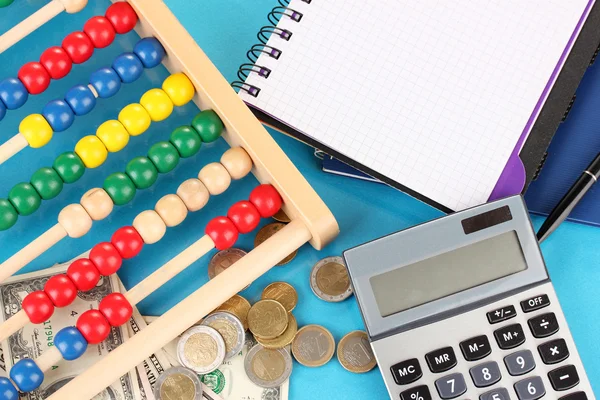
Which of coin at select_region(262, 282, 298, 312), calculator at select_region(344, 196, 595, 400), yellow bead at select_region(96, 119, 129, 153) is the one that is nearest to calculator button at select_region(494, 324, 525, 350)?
calculator at select_region(344, 196, 595, 400)

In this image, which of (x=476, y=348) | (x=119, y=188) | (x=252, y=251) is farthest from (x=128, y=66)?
(x=476, y=348)

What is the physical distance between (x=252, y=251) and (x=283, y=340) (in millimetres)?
107

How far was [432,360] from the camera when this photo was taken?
72cm

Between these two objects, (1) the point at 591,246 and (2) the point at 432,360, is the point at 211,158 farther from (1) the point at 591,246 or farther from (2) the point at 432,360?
(1) the point at 591,246

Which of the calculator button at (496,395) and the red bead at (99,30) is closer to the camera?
the calculator button at (496,395)

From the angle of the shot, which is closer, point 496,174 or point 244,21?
point 496,174

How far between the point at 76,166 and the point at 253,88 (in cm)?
21

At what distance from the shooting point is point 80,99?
0.80 metres

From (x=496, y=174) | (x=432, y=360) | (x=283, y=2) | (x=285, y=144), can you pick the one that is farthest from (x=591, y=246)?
(x=283, y=2)

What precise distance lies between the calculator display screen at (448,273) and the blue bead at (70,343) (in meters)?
0.29

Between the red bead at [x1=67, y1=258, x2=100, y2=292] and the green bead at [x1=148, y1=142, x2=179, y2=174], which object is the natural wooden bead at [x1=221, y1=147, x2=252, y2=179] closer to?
the green bead at [x1=148, y1=142, x2=179, y2=174]

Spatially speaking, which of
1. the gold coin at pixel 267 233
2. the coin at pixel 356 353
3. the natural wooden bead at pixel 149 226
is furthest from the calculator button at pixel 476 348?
the natural wooden bead at pixel 149 226

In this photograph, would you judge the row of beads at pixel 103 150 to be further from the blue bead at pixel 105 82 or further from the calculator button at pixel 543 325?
the calculator button at pixel 543 325

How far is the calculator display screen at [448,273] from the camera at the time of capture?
74 centimetres
